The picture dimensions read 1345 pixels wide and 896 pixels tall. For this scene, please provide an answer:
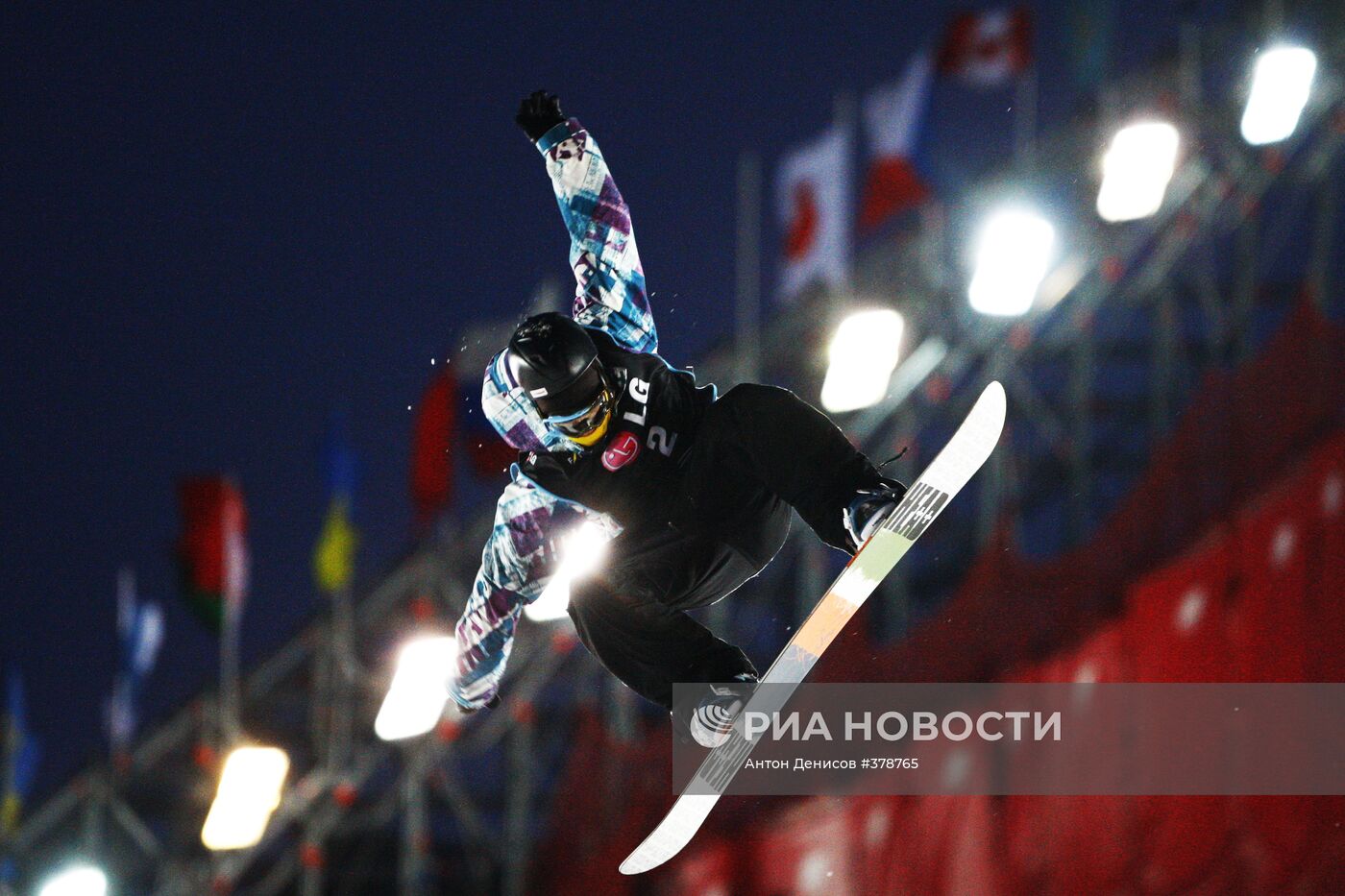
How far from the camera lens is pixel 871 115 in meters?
10.8

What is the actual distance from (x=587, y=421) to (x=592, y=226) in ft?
1.81

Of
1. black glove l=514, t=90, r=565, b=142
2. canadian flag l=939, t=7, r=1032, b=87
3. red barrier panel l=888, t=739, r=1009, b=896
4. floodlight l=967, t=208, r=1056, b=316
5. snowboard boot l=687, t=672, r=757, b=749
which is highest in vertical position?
A: canadian flag l=939, t=7, r=1032, b=87

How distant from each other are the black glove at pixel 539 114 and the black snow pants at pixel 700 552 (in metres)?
0.82

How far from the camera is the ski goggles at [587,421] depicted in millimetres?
3951

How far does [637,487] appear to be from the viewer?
419 centimetres

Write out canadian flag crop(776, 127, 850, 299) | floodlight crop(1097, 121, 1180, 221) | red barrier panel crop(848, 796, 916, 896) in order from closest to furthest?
red barrier panel crop(848, 796, 916, 896), floodlight crop(1097, 121, 1180, 221), canadian flag crop(776, 127, 850, 299)

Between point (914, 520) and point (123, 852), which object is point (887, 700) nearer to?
point (914, 520)

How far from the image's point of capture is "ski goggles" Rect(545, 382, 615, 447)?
395 cm

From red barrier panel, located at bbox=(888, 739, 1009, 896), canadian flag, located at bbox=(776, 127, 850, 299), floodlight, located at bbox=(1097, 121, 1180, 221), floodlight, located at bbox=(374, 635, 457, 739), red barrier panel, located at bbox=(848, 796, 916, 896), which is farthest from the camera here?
canadian flag, located at bbox=(776, 127, 850, 299)

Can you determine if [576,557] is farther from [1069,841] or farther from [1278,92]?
[1278,92]

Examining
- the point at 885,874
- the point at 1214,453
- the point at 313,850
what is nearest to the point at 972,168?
the point at 1214,453

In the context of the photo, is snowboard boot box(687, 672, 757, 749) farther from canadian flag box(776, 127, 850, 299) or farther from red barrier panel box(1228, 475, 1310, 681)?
canadian flag box(776, 127, 850, 299)

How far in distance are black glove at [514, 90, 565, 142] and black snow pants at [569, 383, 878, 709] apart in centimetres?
82

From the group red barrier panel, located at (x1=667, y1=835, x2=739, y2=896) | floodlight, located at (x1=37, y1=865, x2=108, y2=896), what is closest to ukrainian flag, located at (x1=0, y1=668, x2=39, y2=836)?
floodlight, located at (x1=37, y1=865, x2=108, y2=896)
